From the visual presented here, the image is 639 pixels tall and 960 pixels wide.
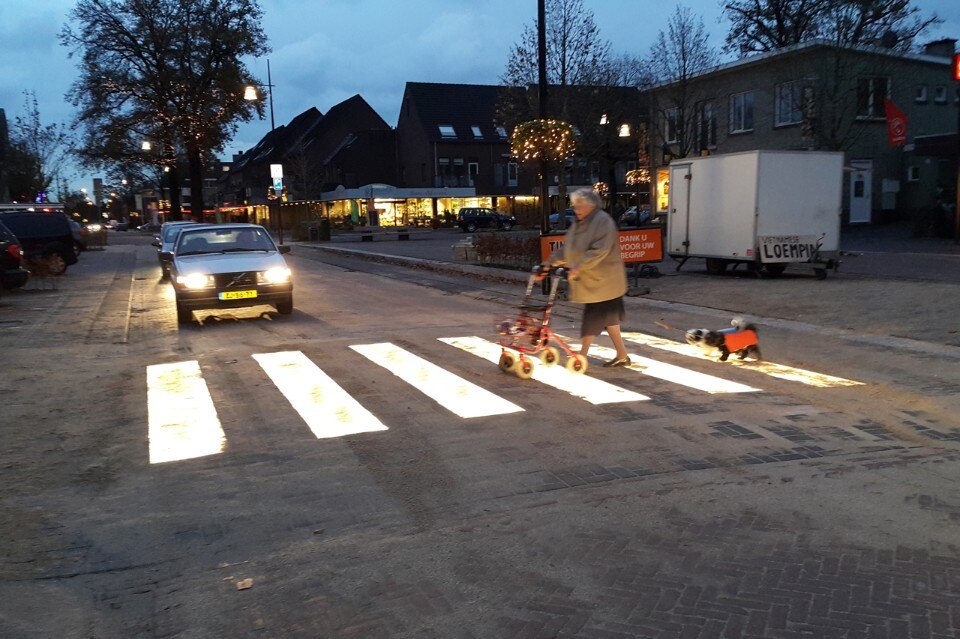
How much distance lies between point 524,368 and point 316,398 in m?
2.11

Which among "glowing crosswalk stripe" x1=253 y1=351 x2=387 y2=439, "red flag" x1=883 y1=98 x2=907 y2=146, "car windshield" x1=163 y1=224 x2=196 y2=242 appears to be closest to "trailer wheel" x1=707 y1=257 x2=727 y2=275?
"red flag" x1=883 y1=98 x2=907 y2=146

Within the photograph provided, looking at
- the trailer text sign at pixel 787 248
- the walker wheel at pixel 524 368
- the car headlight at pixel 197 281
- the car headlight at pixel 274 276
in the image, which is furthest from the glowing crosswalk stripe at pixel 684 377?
the trailer text sign at pixel 787 248

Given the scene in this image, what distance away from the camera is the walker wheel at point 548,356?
324 inches

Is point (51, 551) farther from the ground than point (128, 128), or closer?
closer

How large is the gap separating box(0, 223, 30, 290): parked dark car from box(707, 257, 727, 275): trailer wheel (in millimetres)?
14501

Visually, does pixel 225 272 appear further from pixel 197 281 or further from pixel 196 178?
pixel 196 178

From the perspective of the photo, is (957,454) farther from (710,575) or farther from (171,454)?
(171,454)

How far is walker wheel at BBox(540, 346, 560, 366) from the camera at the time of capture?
324 inches

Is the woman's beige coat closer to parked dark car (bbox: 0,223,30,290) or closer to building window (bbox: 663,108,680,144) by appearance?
parked dark car (bbox: 0,223,30,290)

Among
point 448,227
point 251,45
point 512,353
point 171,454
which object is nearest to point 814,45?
point 512,353

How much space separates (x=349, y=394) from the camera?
7.24 m

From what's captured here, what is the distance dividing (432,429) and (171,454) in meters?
1.96

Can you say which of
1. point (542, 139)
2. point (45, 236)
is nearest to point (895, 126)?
point (542, 139)

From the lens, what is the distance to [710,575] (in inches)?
144
